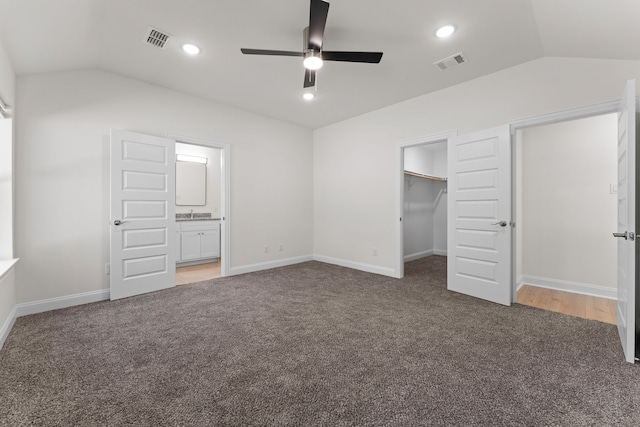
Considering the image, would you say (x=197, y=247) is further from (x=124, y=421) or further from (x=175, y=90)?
(x=124, y=421)

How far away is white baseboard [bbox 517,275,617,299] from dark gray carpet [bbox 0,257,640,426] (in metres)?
1.25

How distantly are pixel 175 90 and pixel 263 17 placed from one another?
2.16 meters

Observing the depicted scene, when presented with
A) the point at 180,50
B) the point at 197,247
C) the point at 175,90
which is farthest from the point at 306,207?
the point at 180,50

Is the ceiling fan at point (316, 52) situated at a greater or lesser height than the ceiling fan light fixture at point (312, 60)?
greater

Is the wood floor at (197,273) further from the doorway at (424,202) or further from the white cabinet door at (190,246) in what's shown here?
the doorway at (424,202)

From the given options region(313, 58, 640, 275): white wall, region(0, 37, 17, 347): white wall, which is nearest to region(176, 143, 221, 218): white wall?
region(313, 58, 640, 275): white wall

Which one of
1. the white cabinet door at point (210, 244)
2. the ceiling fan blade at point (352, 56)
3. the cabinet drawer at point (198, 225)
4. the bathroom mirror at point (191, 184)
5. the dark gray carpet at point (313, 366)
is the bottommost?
the dark gray carpet at point (313, 366)

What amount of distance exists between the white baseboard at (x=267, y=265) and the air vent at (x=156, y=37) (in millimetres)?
3115

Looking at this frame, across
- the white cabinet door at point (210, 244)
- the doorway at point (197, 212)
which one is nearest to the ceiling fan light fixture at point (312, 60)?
the doorway at point (197, 212)

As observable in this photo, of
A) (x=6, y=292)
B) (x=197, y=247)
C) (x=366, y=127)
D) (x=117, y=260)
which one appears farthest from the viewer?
(x=197, y=247)

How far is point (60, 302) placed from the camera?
3051mm

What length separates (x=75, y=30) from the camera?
247cm

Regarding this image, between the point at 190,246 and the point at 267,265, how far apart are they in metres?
1.63

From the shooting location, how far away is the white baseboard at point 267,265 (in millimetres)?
4556
